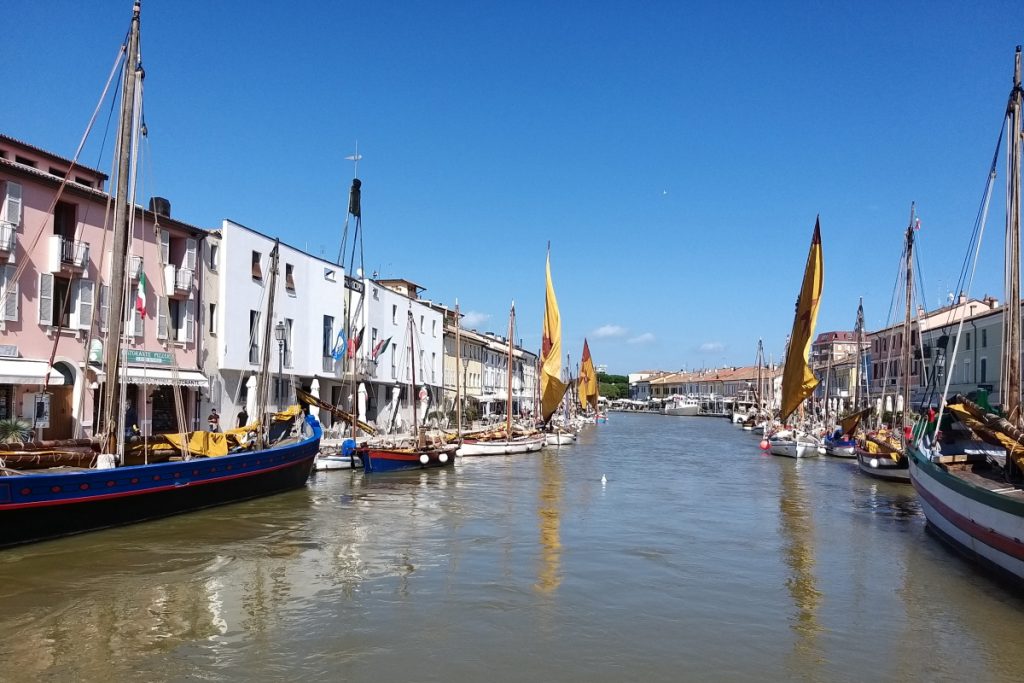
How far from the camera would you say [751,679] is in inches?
378

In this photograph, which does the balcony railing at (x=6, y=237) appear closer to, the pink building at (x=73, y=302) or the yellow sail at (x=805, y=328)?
the pink building at (x=73, y=302)

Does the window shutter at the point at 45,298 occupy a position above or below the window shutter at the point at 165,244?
below

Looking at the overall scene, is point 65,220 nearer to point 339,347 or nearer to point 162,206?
point 162,206

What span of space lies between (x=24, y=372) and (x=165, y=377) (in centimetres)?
542

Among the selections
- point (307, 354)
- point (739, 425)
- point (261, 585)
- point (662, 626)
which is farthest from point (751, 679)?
point (739, 425)

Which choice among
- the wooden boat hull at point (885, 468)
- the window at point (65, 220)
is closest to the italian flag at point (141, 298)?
the window at point (65, 220)

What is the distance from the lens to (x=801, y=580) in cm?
1475

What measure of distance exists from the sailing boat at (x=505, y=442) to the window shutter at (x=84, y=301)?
19245 millimetres

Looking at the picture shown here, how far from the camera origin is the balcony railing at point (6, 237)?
23.2 metres

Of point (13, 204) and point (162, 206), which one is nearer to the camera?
point (13, 204)

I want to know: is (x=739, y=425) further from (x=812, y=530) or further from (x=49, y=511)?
(x=49, y=511)

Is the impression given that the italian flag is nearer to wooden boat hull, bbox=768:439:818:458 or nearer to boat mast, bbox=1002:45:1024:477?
boat mast, bbox=1002:45:1024:477

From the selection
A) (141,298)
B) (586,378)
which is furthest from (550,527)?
(586,378)

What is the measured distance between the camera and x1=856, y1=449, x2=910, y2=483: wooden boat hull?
3262 centimetres
